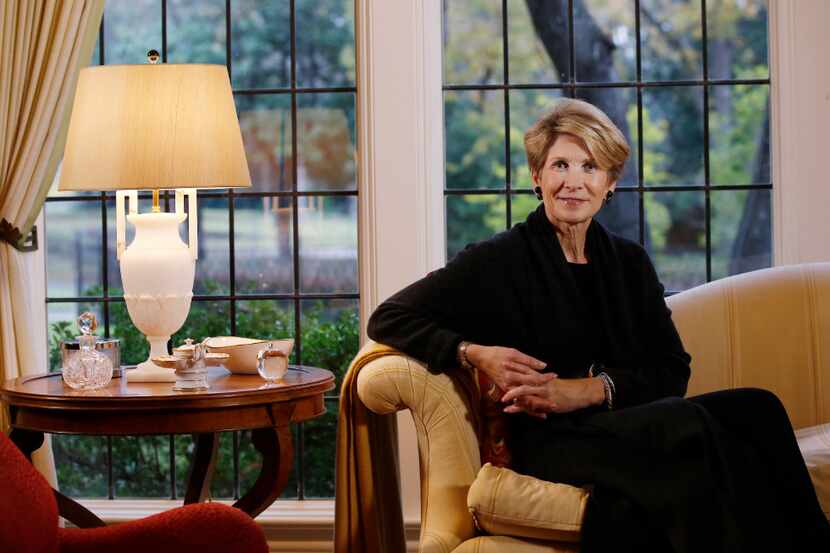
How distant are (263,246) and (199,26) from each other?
2.49 feet

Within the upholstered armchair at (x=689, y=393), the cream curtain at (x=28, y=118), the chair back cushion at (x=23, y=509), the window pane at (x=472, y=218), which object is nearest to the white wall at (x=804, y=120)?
the upholstered armchair at (x=689, y=393)

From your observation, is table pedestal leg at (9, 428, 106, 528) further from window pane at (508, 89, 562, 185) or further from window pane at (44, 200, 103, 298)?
window pane at (508, 89, 562, 185)

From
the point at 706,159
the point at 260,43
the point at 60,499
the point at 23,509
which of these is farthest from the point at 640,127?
the point at 23,509

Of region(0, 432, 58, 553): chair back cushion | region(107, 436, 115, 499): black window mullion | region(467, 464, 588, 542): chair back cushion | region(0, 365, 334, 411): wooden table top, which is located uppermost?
region(0, 365, 334, 411): wooden table top

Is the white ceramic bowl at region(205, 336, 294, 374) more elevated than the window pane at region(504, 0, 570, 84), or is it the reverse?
the window pane at region(504, 0, 570, 84)

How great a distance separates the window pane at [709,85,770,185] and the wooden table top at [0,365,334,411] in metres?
1.56

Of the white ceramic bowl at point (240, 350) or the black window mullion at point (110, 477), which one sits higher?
the white ceramic bowl at point (240, 350)

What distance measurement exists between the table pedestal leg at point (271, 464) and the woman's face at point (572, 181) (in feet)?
2.80

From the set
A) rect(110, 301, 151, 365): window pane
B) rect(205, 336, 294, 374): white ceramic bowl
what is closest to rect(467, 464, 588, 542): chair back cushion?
rect(205, 336, 294, 374): white ceramic bowl

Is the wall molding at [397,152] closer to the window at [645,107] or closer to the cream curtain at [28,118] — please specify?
the window at [645,107]

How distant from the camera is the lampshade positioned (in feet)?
9.70

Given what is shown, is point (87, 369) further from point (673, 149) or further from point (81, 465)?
point (673, 149)

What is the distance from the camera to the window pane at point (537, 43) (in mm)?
3836

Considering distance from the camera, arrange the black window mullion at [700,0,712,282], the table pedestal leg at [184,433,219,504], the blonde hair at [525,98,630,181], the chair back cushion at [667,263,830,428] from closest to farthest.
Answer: the blonde hair at [525,98,630,181] < the chair back cushion at [667,263,830,428] < the table pedestal leg at [184,433,219,504] < the black window mullion at [700,0,712,282]
